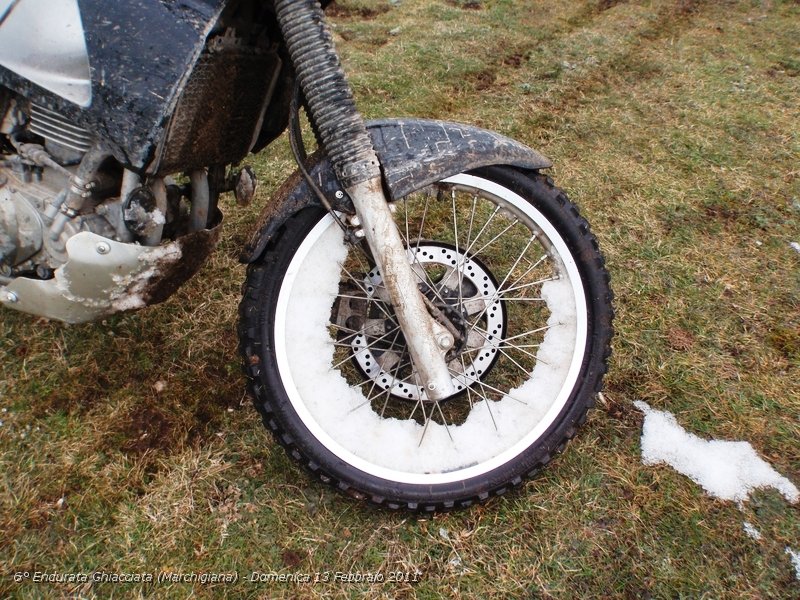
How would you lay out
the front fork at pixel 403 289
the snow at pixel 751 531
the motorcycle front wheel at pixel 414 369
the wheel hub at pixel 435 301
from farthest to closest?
the wheel hub at pixel 435 301 < the snow at pixel 751 531 < the motorcycle front wheel at pixel 414 369 < the front fork at pixel 403 289

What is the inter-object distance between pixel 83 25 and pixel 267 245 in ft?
2.32

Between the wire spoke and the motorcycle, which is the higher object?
the motorcycle

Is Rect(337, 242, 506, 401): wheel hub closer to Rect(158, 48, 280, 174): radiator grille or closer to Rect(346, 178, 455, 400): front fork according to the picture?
Rect(346, 178, 455, 400): front fork

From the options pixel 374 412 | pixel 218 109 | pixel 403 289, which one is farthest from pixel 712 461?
pixel 218 109

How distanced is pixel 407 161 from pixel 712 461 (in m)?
1.53

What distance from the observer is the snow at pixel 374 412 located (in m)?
1.75

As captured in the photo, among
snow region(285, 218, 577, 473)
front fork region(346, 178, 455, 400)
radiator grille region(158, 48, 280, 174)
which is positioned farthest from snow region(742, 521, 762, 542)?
radiator grille region(158, 48, 280, 174)

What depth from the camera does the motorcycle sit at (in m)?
1.50

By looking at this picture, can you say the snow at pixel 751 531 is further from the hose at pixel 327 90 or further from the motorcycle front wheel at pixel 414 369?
the hose at pixel 327 90

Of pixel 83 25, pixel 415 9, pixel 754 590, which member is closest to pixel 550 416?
pixel 754 590

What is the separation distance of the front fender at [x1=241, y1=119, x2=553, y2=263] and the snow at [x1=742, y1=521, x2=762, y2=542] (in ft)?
4.50

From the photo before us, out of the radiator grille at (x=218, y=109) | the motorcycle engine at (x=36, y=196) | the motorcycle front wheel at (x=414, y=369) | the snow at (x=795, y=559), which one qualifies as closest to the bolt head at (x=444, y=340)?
the motorcycle front wheel at (x=414, y=369)

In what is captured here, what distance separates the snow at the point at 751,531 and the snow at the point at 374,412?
76 cm

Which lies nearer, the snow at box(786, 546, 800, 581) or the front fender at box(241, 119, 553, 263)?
the front fender at box(241, 119, 553, 263)
